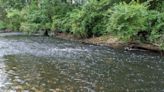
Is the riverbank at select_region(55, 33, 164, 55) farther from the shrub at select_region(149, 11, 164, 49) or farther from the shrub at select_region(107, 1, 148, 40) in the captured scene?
the shrub at select_region(107, 1, 148, 40)

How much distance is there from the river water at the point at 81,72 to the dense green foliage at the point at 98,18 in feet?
15.8

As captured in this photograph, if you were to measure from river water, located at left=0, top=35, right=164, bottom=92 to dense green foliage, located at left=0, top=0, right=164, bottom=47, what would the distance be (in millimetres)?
4802

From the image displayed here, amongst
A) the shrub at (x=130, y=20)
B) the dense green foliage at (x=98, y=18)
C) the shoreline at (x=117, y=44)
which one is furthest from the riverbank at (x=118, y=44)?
the shrub at (x=130, y=20)

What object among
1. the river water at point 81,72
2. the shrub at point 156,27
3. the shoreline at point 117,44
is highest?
the shrub at point 156,27

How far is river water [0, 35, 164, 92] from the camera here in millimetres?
18294

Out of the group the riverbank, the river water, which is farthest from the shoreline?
the river water

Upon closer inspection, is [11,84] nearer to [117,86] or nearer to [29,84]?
[29,84]

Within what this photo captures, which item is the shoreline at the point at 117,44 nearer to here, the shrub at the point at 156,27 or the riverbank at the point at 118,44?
the riverbank at the point at 118,44

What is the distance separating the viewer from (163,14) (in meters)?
34.4

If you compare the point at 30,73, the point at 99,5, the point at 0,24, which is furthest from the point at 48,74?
the point at 0,24

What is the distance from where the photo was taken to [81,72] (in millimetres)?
22469

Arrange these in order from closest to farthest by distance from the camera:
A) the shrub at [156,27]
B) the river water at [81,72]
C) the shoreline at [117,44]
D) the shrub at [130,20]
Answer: the river water at [81,72] < the shrub at [156,27] < the shoreline at [117,44] < the shrub at [130,20]

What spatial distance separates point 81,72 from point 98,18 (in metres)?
23.7

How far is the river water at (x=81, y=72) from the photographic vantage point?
60.0 ft
